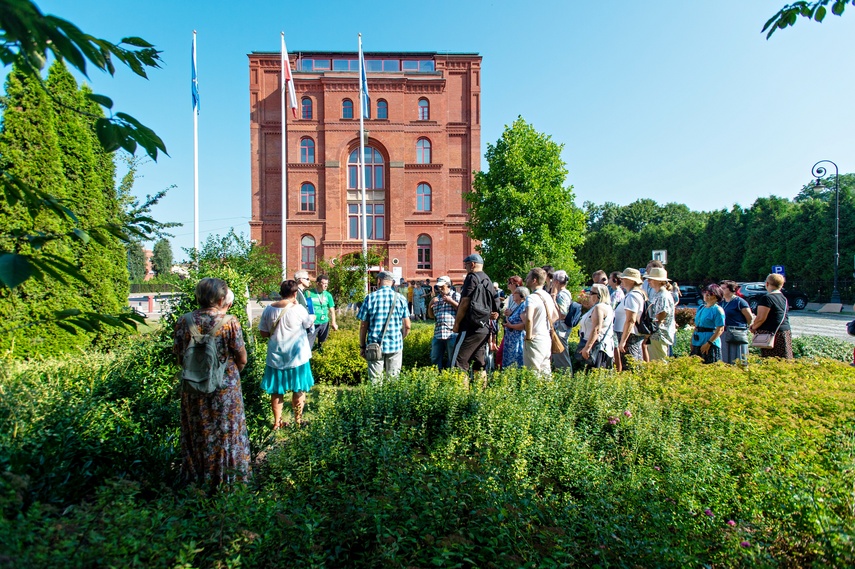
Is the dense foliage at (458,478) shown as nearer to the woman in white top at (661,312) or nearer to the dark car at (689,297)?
the woman in white top at (661,312)

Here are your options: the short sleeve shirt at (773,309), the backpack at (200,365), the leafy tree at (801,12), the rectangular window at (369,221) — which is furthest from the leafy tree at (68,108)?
the rectangular window at (369,221)

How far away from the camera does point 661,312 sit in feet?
26.0

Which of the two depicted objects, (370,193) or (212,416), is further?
(370,193)

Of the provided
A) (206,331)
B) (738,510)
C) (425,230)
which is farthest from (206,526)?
(425,230)

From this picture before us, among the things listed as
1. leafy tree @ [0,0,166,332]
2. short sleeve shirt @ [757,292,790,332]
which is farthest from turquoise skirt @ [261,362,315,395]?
short sleeve shirt @ [757,292,790,332]

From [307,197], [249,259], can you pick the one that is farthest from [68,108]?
[307,197]

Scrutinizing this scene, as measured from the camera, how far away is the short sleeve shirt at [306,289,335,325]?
31.2ft

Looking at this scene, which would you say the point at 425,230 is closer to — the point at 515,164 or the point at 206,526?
the point at 515,164

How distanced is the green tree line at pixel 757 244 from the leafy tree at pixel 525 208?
17.9ft

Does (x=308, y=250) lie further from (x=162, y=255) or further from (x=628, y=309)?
(x=162, y=255)

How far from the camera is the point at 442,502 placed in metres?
2.80

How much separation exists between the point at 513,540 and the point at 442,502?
46cm

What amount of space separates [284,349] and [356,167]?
119 feet

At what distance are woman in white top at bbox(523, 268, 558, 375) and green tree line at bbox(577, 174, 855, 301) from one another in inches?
940
